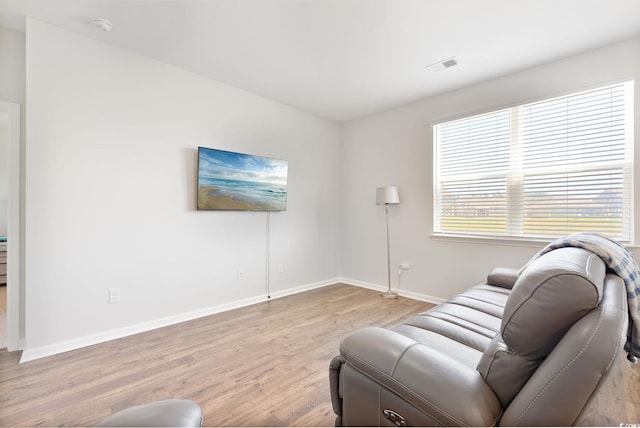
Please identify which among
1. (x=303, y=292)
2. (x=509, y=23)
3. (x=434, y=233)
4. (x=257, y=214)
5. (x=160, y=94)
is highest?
(x=509, y=23)

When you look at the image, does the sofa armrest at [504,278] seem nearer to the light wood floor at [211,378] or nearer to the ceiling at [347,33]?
the light wood floor at [211,378]

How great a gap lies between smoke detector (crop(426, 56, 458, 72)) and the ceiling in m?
0.04

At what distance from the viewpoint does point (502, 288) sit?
7.72 feet

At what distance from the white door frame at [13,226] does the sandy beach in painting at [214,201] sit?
53.0 inches

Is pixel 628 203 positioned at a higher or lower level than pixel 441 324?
higher

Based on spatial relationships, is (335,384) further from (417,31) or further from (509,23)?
(509,23)

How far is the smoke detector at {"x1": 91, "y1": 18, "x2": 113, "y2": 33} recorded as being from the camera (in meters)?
2.16

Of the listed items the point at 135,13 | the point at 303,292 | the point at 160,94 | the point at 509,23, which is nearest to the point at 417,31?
the point at 509,23

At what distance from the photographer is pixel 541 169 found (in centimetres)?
282

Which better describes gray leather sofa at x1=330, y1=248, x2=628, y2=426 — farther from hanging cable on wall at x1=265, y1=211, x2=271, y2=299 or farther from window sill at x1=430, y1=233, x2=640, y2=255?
hanging cable on wall at x1=265, y1=211, x2=271, y2=299

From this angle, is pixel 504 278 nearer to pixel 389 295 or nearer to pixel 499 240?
pixel 499 240

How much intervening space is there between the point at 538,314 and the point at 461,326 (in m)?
0.83

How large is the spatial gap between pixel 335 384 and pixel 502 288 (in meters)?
1.77

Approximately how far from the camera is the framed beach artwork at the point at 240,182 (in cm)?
302
